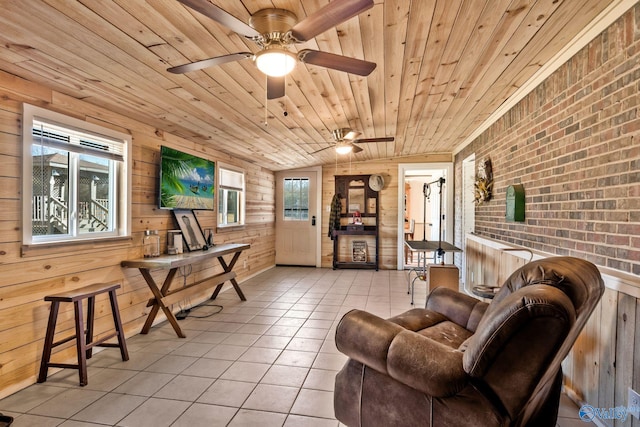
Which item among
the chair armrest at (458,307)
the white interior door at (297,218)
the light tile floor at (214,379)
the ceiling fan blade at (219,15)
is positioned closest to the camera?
the ceiling fan blade at (219,15)

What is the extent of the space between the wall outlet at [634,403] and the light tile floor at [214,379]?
0.37 meters

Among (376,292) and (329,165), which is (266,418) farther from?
(329,165)

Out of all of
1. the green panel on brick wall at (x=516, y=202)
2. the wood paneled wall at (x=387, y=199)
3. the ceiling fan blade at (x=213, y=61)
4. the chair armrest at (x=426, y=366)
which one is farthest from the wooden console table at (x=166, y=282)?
the wood paneled wall at (x=387, y=199)

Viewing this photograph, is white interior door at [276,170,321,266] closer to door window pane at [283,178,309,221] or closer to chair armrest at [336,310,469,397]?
door window pane at [283,178,309,221]

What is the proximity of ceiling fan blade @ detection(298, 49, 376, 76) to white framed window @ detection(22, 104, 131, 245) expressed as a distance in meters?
1.96

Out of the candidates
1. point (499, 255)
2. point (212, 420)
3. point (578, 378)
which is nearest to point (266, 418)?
point (212, 420)

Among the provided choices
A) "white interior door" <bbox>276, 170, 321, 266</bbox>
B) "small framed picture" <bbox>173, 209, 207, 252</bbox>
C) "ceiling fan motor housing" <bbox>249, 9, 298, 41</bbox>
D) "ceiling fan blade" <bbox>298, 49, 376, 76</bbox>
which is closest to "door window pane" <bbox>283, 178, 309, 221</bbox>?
"white interior door" <bbox>276, 170, 321, 266</bbox>

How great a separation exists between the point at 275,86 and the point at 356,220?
467cm

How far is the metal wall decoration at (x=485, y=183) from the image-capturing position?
3.78 meters

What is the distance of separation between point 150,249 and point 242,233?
7.20 ft

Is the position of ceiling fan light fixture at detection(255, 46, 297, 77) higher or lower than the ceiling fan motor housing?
lower

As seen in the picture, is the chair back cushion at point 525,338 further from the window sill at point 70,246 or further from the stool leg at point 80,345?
the window sill at point 70,246

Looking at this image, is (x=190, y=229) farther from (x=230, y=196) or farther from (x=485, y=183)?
(x=485, y=183)

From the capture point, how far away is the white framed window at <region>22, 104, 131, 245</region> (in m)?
2.18
